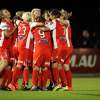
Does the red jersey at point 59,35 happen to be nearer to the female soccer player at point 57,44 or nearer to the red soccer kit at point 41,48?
the female soccer player at point 57,44

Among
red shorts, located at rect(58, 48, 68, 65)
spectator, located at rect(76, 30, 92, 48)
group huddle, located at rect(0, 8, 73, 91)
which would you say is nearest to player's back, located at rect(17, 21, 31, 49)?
group huddle, located at rect(0, 8, 73, 91)

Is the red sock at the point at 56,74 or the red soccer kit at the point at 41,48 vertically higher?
the red soccer kit at the point at 41,48

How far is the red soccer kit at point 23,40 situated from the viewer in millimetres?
9133

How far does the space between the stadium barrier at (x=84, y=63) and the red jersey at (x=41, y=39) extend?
6.22 meters

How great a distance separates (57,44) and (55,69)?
1.89 feet

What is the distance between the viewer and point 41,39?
29.7 ft

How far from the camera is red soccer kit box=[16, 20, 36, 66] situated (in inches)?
360

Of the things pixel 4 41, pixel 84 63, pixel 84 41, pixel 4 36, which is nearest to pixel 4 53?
pixel 4 41

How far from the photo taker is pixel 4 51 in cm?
921

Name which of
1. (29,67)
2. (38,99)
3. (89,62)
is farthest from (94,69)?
(38,99)

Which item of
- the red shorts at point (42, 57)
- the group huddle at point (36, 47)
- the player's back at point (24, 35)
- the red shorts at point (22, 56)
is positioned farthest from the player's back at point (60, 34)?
the red shorts at point (22, 56)

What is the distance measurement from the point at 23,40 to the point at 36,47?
0.37 metres

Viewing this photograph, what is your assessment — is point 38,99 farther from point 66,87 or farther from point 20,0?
point 20,0

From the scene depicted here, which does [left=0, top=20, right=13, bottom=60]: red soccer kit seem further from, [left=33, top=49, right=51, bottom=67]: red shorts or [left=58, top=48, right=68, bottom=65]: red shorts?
[left=58, top=48, right=68, bottom=65]: red shorts
